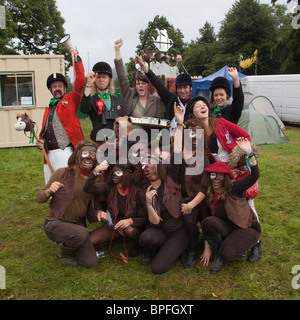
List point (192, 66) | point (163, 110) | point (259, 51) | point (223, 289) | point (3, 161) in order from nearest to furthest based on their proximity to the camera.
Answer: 1. point (223, 289)
2. point (163, 110)
3. point (3, 161)
4. point (259, 51)
5. point (192, 66)

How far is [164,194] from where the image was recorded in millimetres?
3201

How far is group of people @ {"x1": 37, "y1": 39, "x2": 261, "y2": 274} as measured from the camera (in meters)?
3.05

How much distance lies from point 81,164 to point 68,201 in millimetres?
406

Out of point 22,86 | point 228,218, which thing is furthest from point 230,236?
point 22,86

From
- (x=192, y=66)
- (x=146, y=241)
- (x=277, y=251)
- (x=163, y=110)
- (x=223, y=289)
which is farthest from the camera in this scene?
(x=192, y=66)

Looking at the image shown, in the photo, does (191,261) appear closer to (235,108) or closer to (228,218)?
(228,218)

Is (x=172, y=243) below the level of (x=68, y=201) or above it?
below

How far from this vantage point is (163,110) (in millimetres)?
3775

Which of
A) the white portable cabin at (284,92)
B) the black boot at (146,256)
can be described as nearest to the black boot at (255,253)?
the black boot at (146,256)

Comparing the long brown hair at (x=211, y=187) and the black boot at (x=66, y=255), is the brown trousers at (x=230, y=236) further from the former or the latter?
the black boot at (x=66, y=255)

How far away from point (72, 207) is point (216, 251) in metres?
1.56

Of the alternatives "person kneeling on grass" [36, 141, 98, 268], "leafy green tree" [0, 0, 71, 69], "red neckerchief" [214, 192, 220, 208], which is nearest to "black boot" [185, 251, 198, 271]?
"red neckerchief" [214, 192, 220, 208]
